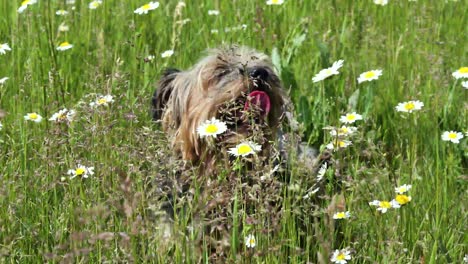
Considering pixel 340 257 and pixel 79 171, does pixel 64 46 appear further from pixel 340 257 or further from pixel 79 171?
pixel 340 257

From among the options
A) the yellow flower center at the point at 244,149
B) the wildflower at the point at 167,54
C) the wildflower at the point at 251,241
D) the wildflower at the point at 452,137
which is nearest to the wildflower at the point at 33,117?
the wildflower at the point at 167,54

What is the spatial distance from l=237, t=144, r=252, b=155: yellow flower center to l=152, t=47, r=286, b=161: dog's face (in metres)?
0.52

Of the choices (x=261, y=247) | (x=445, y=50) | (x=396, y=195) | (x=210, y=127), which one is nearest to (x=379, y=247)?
(x=396, y=195)

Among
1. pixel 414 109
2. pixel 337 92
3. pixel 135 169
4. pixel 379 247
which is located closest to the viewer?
pixel 135 169

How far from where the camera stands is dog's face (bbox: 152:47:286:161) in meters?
3.54

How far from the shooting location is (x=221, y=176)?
276cm

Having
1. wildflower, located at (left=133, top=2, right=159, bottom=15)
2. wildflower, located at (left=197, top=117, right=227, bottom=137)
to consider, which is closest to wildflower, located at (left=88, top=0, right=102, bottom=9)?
wildflower, located at (left=133, top=2, right=159, bottom=15)

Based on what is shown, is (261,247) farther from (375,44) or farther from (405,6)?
(405,6)

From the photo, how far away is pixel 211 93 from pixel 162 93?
494mm

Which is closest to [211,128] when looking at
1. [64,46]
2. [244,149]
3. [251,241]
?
[244,149]

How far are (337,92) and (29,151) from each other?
163 centimetres

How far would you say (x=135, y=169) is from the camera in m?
2.50

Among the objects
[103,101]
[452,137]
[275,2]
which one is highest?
[103,101]

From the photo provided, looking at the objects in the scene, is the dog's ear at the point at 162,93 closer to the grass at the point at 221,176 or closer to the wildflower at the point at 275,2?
the grass at the point at 221,176
